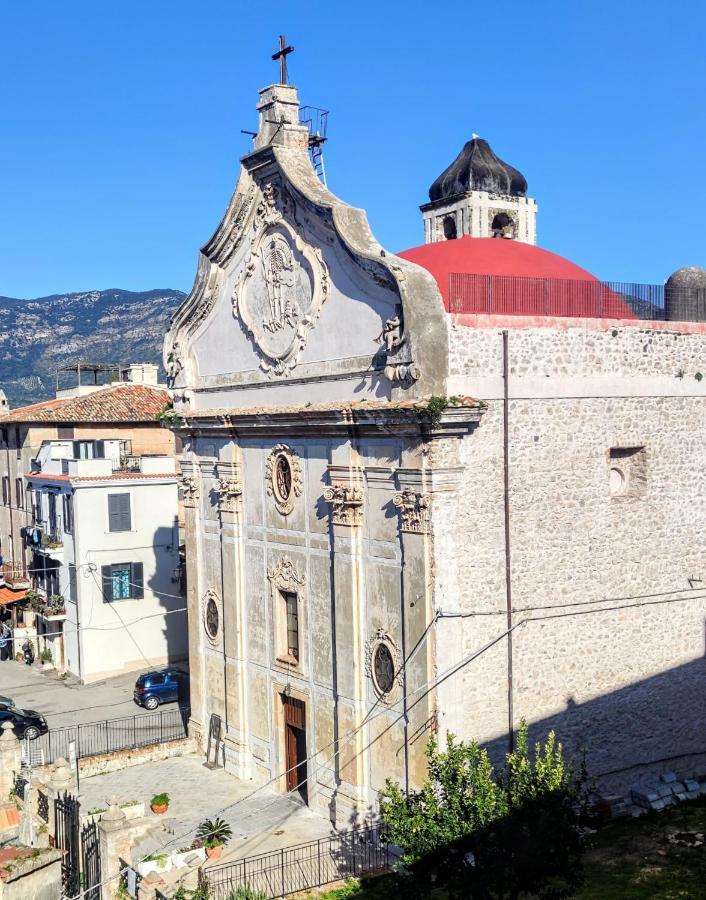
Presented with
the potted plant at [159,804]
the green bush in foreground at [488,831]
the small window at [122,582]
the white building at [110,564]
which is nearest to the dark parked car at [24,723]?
the white building at [110,564]

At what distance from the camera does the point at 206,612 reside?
2677cm

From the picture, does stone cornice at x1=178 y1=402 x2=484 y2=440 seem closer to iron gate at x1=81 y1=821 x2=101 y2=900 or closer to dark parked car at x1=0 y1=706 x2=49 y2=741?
iron gate at x1=81 y1=821 x2=101 y2=900

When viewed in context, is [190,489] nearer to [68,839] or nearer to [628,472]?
[68,839]

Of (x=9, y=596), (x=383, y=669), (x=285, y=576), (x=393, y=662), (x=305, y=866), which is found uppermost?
(x=285, y=576)

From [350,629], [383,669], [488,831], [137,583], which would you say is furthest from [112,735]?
[488,831]

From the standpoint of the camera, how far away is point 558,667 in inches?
788

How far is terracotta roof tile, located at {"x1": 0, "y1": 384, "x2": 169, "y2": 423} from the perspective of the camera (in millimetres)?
44625

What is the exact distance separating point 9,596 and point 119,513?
8277 millimetres

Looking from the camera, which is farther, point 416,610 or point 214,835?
point 214,835

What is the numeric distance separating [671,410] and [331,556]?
25.6 ft

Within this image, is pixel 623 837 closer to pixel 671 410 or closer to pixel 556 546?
pixel 556 546

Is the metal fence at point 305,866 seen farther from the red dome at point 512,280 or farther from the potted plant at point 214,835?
the red dome at point 512,280

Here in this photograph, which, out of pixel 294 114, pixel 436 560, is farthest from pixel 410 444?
pixel 294 114

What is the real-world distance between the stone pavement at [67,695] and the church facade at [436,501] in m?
9.07
